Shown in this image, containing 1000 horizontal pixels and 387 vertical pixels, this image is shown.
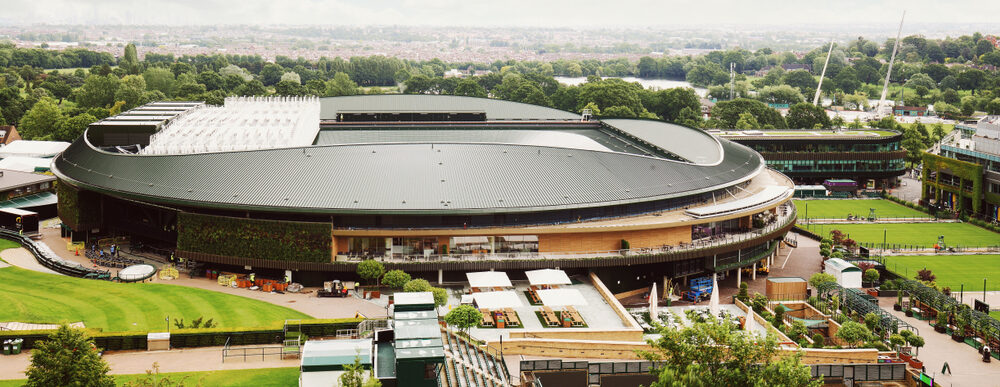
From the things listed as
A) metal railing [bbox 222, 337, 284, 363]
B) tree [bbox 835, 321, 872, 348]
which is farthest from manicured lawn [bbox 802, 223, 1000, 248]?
metal railing [bbox 222, 337, 284, 363]

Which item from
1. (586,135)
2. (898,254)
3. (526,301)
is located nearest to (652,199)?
(526,301)

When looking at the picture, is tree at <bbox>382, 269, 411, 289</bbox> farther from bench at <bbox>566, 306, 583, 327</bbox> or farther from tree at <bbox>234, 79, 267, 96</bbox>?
tree at <bbox>234, 79, 267, 96</bbox>

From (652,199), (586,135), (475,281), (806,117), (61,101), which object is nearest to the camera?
(475,281)

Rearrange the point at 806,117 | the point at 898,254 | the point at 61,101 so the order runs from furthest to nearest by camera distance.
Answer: the point at 61,101 → the point at 806,117 → the point at 898,254

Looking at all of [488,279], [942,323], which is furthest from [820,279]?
[488,279]

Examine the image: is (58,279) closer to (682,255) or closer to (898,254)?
(682,255)

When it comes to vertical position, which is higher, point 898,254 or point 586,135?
point 586,135

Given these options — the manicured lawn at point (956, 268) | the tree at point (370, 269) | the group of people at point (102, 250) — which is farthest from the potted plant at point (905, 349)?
the group of people at point (102, 250)
